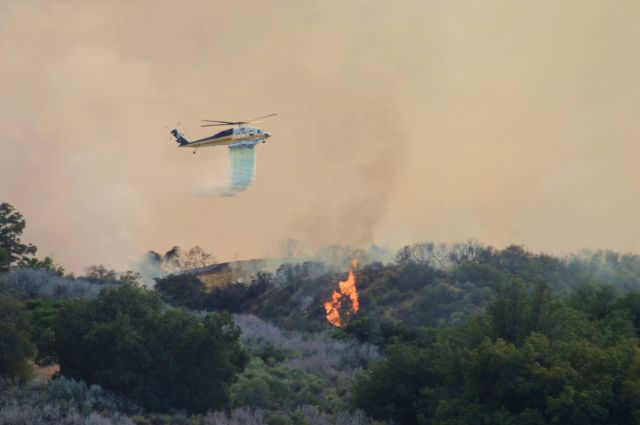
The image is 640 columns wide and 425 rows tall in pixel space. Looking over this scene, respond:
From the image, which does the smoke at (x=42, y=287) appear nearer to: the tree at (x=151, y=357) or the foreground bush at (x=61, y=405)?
the tree at (x=151, y=357)

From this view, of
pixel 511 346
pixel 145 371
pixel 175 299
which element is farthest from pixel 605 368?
pixel 175 299

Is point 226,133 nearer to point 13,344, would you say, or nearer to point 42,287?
point 42,287

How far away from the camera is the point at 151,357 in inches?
1706

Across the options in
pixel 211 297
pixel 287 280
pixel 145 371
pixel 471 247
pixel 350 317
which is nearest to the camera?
pixel 145 371

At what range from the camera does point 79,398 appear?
39.9 metres

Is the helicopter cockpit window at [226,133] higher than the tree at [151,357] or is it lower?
higher

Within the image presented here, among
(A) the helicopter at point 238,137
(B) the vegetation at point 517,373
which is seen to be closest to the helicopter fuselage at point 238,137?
(A) the helicopter at point 238,137

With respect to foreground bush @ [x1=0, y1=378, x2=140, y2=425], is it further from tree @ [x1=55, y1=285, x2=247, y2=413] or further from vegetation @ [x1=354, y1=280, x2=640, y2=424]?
vegetation @ [x1=354, y1=280, x2=640, y2=424]

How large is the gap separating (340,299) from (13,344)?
166ft

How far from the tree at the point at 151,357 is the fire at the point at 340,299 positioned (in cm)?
3872

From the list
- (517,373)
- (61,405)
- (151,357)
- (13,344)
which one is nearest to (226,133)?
(151,357)

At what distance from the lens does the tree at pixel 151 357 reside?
139 ft

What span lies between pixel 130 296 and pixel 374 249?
82188mm

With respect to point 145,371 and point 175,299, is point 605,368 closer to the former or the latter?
point 145,371
